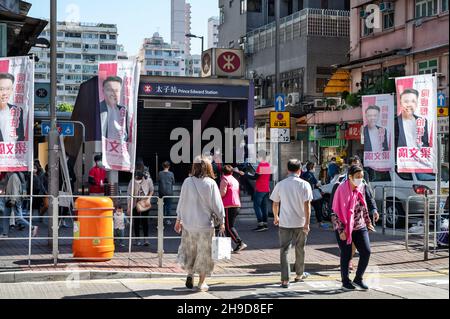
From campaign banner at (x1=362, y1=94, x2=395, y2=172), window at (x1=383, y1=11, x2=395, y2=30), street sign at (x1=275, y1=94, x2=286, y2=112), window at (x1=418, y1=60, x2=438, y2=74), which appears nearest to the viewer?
campaign banner at (x1=362, y1=94, x2=395, y2=172)

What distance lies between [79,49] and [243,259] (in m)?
137

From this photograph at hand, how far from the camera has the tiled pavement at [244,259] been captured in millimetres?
11789

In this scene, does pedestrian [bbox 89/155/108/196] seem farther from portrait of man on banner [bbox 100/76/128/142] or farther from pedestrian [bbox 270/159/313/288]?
pedestrian [bbox 270/159/313/288]

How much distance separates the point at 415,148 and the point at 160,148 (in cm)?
1325

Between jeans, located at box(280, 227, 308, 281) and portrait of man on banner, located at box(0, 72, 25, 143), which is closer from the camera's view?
jeans, located at box(280, 227, 308, 281)

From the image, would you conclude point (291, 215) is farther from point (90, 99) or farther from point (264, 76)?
point (264, 76)

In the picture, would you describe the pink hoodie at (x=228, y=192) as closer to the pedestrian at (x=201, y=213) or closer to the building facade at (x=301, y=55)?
the pedestrian at (x=201, y=213)

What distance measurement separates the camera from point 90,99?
21.9 m

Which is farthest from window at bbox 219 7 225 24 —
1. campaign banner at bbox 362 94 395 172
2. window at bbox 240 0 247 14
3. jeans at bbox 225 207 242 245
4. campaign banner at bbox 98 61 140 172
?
campaign banner at bbox 98 61 140 172

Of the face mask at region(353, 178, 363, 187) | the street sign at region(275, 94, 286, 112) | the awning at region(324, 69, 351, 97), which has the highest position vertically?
the awning at region(324, 69, 351, 97)

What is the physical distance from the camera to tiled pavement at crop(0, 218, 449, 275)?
11789 mm

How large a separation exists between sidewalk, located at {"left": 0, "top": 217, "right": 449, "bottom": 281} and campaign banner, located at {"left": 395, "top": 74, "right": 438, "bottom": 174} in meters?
1.65

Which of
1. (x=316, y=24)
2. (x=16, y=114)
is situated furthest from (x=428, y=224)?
(x=316, y=24)
